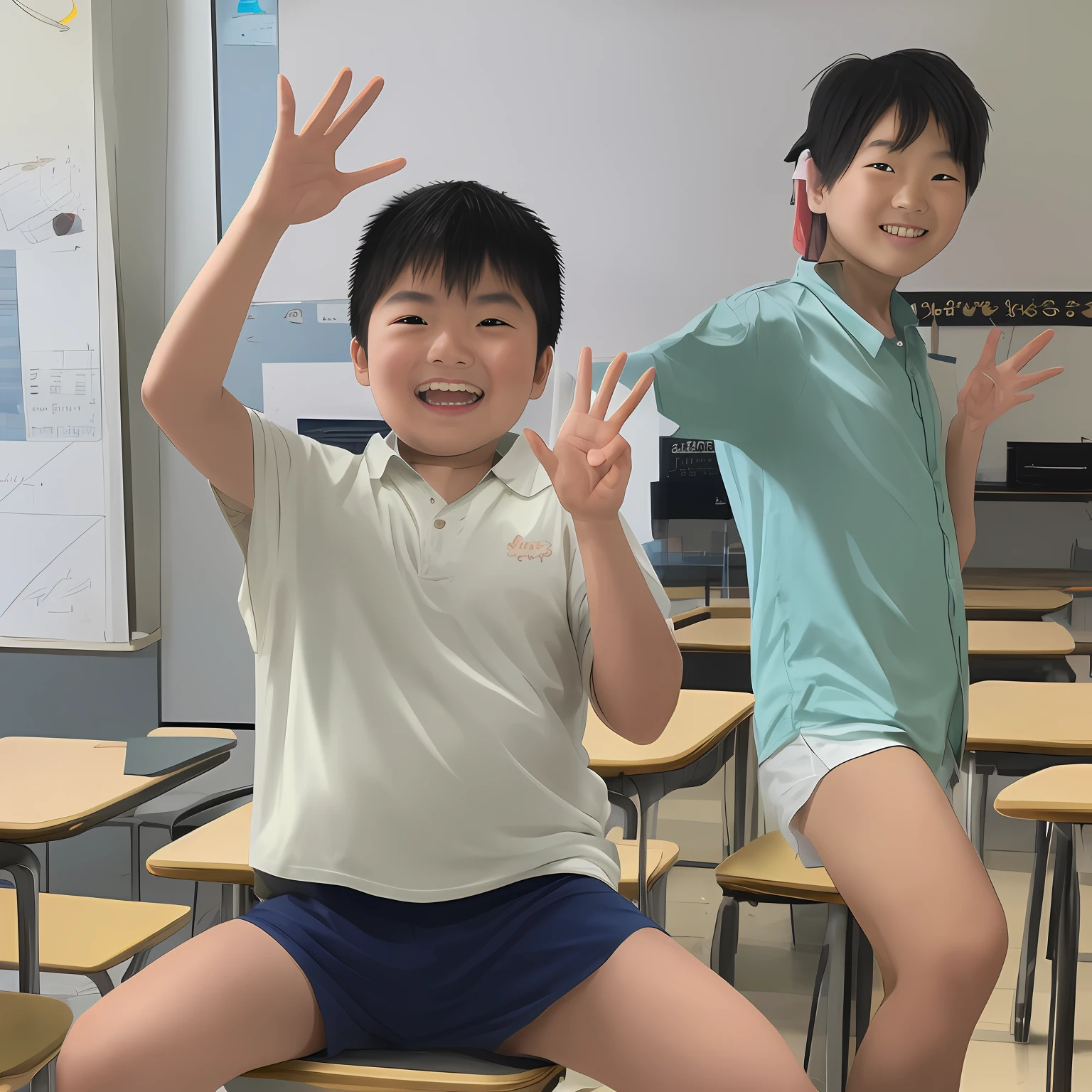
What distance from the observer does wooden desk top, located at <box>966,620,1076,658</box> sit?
2742mm

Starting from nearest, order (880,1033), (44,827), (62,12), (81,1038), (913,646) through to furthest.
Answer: (81,1038) < (880,1033) < (913,646) < (44,827) < (62,12)

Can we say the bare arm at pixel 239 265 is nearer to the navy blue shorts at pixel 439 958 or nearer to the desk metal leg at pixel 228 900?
the navy blue shorts at pixel 439 958

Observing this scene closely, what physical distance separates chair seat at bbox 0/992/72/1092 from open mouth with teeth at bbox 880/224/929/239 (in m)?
1.34

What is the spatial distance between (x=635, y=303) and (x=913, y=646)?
2434 mm

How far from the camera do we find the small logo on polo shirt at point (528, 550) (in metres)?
1.06

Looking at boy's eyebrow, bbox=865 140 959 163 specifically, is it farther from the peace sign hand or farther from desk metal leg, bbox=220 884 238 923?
desk metal leg, bbox=220 884 238 923

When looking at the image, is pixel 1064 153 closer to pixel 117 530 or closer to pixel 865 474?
pixel 865 474

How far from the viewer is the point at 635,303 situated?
352cm

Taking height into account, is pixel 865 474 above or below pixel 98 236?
below

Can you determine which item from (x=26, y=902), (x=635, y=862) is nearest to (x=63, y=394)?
(x=26, y=902)

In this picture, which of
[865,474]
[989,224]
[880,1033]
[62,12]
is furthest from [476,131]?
[880,1033]

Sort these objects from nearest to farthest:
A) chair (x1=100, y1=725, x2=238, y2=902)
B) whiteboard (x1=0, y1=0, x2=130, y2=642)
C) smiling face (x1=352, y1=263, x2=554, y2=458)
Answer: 1. smiling face (x1=352, y1=263, x2=554, y2=458)
2. chair (x1=100, y1=725, x2=238, y2=902)
3. whiteboard (x1=0, y1=0, x2=130, y2=642)

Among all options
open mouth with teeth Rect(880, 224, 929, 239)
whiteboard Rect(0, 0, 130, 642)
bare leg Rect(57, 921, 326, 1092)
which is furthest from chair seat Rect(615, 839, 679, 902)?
whiteboard Rect(0, 0, 130, 642)

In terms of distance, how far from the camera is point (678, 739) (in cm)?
197
